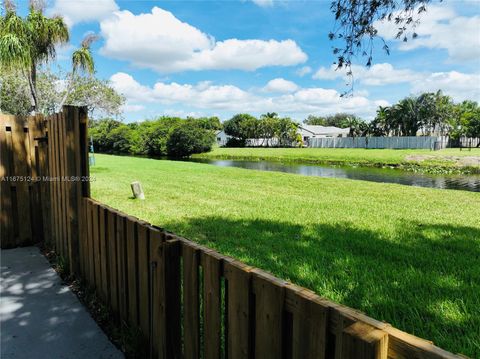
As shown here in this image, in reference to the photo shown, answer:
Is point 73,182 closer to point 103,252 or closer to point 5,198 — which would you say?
point 103,252

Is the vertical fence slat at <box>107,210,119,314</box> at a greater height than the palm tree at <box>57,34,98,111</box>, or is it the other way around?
the palm tree at <box>57,34,98,111</box>

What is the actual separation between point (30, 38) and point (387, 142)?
57917 millimetres

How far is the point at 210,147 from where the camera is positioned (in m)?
54.2

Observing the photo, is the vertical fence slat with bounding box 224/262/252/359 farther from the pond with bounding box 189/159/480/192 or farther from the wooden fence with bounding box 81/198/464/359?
the pond with bounding box 189/159/480/192

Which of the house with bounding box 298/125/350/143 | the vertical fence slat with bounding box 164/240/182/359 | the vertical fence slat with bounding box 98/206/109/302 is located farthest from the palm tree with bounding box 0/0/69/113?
the house with bounding box 298/125/350/143

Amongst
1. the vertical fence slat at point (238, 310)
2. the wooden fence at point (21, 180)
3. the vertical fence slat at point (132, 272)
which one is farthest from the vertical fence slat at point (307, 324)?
the wooden fence at point (21, 180)

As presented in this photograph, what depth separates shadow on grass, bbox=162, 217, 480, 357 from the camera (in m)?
3.07

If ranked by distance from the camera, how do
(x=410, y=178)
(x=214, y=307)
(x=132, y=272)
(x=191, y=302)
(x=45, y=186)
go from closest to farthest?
(x=214, y=307) → (x=191, y=302) → (x=132, y=272) → (x=45, y=186) → (x=410, y=178)

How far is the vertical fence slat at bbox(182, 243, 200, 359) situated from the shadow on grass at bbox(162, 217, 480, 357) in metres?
1.63

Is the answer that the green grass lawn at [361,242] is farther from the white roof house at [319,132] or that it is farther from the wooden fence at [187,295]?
the white roof house at [319,132]

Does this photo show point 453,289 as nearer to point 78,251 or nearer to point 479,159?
point 78,251

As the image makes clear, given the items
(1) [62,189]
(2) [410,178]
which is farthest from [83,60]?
(2) [410,178]

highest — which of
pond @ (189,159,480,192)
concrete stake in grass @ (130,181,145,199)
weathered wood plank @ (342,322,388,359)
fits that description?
weathered wood plank @ (342,322,388,359)

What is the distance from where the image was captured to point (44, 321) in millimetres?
3154
